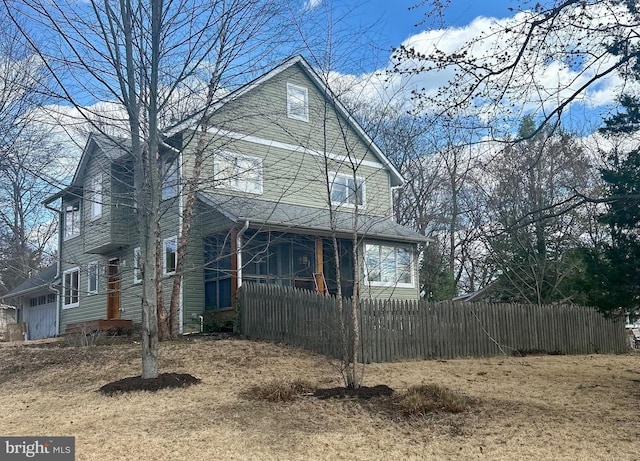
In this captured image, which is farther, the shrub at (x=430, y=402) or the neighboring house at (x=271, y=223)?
the neighboring house at (x=271, y=223)

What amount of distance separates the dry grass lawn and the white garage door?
570 inches

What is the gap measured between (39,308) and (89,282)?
22.3 ft

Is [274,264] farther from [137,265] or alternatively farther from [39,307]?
[39,307]

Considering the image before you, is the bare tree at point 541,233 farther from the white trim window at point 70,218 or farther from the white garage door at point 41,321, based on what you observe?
the white garage door at point 41,321

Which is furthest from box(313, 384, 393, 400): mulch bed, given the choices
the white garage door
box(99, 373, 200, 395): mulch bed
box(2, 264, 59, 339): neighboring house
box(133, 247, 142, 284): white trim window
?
the white garage door

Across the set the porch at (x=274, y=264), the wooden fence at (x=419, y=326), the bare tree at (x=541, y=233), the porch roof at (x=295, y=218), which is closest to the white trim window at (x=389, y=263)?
the porch roof at (x=295, y=218)

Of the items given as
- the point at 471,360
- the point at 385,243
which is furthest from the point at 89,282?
the point at 471,360

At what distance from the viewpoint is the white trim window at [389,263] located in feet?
64.7

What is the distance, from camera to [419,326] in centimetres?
1348

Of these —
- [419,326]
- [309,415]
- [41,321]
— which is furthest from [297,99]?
[41,321]

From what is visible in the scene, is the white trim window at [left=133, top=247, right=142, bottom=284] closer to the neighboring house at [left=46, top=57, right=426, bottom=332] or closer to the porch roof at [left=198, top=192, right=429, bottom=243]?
the neighboring house at [left=46, top=57, right=426, bottom=332]

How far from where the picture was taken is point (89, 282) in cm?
2239

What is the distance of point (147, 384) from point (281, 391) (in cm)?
224

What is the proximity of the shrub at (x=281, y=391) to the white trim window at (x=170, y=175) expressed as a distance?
11.3 feet
